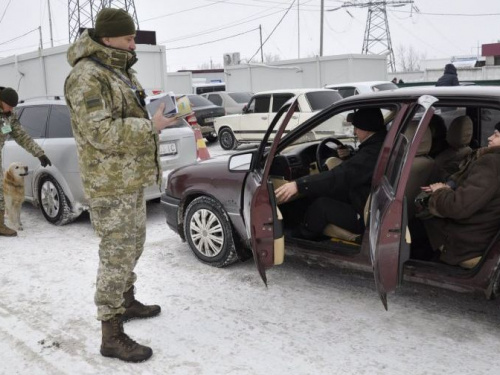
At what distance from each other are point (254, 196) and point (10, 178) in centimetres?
373

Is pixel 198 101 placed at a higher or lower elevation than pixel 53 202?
higher

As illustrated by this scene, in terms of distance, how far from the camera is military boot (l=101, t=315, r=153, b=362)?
10.3 feet

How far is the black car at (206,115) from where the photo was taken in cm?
1484

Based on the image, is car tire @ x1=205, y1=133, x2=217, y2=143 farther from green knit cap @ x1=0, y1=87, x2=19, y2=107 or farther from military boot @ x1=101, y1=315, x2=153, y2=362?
military boot @ x1=101, y1=315, x2=153, y2=362

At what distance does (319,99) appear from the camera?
11484 mm

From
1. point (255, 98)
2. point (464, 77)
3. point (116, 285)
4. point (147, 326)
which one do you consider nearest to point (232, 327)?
point (147, 326)

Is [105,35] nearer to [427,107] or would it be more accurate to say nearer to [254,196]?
[254,196]

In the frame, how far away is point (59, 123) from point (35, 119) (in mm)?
556

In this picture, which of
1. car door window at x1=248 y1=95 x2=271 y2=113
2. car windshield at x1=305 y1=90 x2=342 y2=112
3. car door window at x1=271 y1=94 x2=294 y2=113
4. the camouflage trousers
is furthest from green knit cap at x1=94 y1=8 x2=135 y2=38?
car door window at x1=248 y1=95 x2=271 y2=113

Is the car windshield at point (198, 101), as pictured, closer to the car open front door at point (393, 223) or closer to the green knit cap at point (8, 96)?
the green knit cap at point (8, 96)

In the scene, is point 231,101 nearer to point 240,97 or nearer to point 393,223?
point 240,97

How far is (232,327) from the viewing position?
11.7 feet

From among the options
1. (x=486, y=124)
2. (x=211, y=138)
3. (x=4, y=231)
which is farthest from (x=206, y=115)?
(x=486, y=124)

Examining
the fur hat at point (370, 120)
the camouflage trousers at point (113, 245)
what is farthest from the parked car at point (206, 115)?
the camouflage trousers at point (113, 245)
